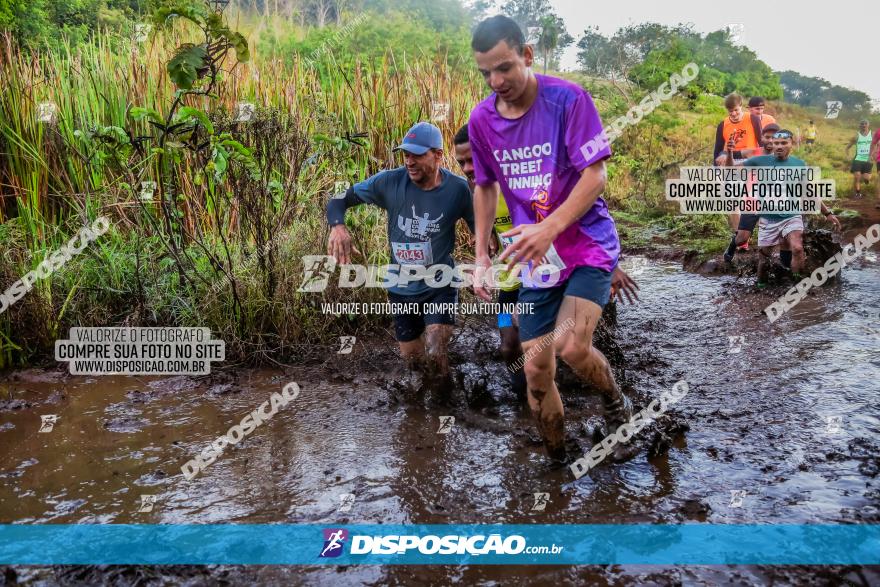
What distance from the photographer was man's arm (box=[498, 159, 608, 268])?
8.78 feet

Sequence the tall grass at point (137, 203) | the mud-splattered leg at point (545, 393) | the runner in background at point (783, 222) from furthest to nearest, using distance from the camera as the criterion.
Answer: the runner in background at point (783, 222)
the tall grass at point (137, 203)
the mud-splattered leg at point (545, 393)

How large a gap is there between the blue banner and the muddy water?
7 cm

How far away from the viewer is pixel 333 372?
5.20 m

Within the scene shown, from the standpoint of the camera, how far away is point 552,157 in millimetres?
2998

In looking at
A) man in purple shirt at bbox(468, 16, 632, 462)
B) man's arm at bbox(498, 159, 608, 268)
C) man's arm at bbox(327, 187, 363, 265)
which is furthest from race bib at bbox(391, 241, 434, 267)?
man's arm at bbox(498, 159, 608, 268)

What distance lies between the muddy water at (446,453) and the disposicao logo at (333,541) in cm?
12

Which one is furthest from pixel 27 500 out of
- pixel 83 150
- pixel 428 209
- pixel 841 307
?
pixel 841 307

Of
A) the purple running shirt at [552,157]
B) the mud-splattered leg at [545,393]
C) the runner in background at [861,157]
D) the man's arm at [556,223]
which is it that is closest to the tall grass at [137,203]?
the purple running shirt at [552,157]

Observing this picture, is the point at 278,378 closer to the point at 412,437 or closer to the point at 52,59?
the point at 412,437

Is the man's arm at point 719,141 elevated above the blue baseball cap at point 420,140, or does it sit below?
above

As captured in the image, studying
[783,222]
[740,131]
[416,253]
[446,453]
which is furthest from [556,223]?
[740,131]

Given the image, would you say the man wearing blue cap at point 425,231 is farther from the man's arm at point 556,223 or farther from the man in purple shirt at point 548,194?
the man's arm at point 556,223

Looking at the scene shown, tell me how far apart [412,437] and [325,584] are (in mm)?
1457

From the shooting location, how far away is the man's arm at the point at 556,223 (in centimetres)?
268
